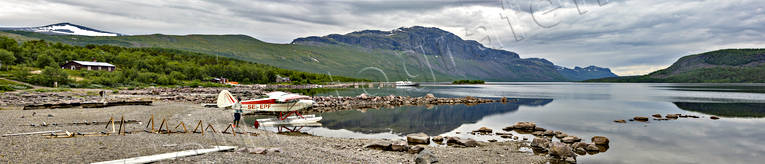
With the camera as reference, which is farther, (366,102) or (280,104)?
(366,102)

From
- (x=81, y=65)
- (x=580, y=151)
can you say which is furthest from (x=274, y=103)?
(x=81, y=65)

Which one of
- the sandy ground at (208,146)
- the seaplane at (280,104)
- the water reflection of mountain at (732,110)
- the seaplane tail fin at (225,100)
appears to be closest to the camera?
the sandy ground at (208,146)

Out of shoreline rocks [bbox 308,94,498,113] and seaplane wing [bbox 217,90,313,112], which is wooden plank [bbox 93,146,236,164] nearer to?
seaplane wing [bbox 217,90,313,112]

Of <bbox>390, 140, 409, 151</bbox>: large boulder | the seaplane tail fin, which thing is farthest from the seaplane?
<bbox>390, 140, 409, 151</bbox>: large boulder

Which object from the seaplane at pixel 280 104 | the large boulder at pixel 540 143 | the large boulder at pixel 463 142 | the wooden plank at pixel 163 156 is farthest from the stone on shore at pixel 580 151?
the seaplane at pixel 280 104

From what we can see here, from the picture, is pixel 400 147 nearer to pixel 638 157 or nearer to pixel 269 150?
pixel 269 150

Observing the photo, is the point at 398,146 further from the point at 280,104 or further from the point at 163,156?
the point at 280,104

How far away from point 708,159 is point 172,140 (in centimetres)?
2035

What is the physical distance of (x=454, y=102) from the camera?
43.9m

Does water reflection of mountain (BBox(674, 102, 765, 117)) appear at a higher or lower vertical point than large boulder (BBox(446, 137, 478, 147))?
higher

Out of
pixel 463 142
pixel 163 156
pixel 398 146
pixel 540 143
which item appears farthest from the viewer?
pixel 463 142

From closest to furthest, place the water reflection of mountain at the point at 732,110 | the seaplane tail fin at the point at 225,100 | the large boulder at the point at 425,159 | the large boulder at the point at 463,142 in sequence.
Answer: the large boulder at the point at 425,159 → the large boulder at the point at 463,142 → the seaplane tail fin at the point at 225,100 → the water reflection of mountain at the point at 732,110

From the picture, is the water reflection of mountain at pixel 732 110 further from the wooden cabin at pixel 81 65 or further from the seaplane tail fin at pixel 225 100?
the wooden cabin at pixel 81 65

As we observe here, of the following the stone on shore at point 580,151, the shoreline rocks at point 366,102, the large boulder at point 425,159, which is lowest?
the shoreline rocks at point 366,102
